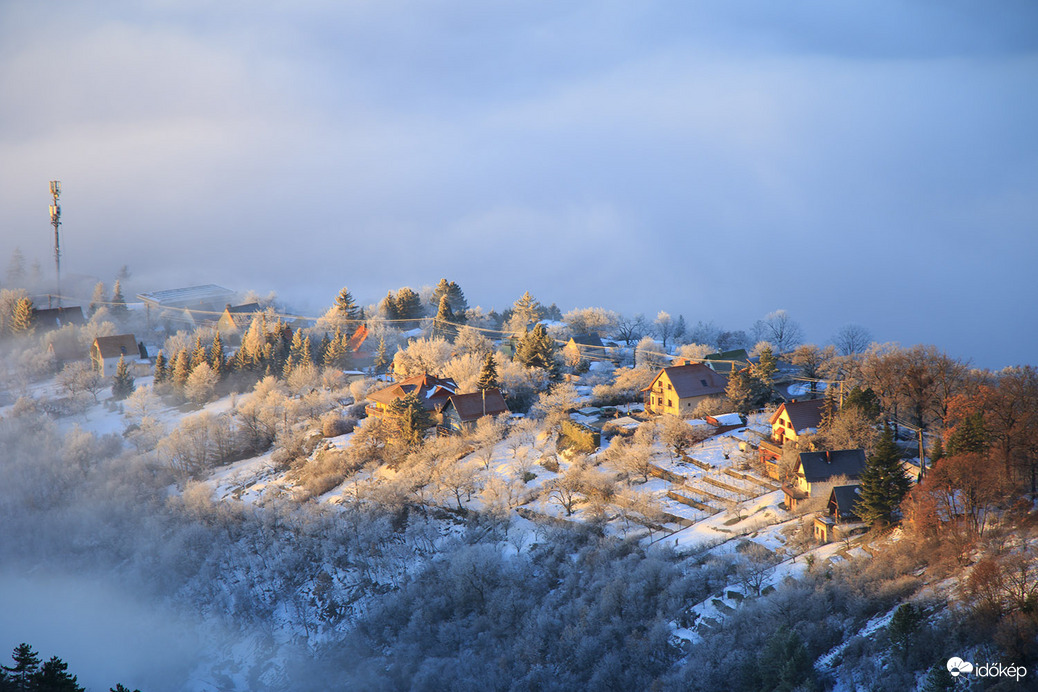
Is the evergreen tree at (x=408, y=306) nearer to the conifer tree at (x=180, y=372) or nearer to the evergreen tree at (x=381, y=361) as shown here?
the evergreen tree at (x=381, y=361)

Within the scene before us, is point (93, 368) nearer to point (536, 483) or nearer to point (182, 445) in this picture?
point (182, 445)

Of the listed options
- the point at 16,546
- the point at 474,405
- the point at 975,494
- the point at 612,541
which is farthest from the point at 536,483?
the point at 16,546

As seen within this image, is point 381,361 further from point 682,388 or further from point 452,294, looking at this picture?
point 682,388

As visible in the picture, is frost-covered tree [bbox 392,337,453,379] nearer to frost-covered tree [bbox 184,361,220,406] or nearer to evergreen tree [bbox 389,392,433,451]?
evergreen tree [bbox 389,392,433,451]

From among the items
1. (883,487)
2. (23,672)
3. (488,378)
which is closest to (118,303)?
(488,378)

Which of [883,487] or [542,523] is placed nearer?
[883,487]

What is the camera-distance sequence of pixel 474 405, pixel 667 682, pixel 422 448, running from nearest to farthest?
pixel 667 682 → pixel 422 448 → pixel 474 405
